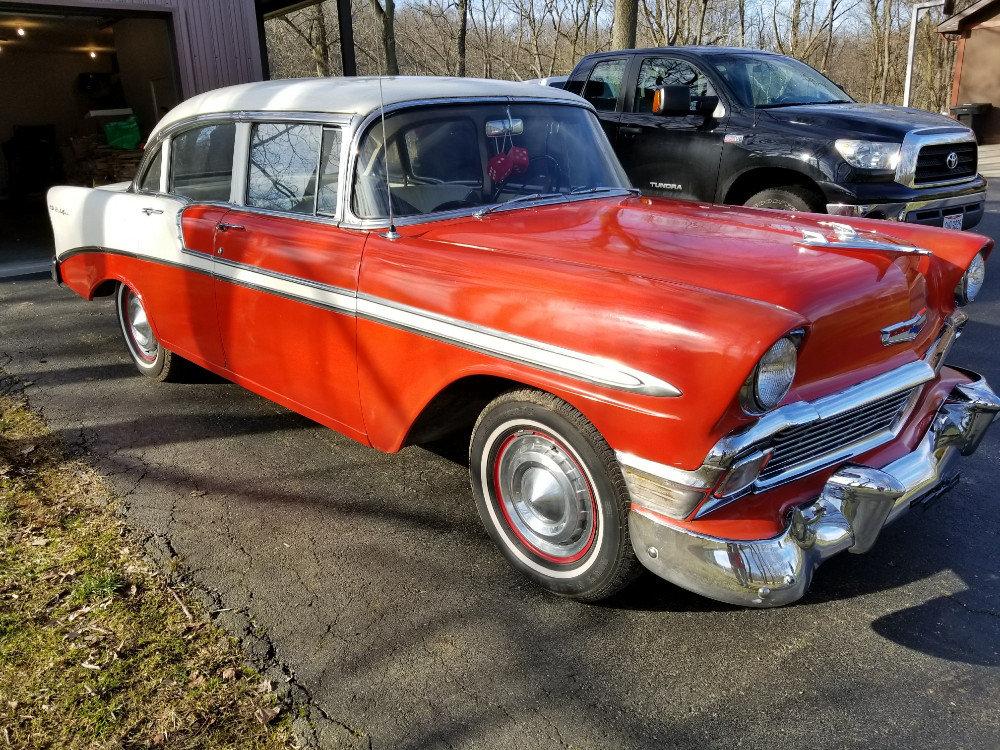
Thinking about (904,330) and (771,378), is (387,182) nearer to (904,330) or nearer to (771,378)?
(771,378)

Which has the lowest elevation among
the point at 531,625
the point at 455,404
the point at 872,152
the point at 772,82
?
the point at 531,625

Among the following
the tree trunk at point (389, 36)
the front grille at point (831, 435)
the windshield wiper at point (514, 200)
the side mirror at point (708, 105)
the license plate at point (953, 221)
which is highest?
the tree trunk at point (389, 36)

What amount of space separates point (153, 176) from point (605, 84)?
4415 millimetres

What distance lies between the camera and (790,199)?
6.04m

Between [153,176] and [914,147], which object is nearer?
[153,176]

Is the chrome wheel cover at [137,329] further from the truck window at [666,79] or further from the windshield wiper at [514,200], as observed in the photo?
the truck window at [666,79]

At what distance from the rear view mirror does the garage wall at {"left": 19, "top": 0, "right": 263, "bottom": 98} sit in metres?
7.52

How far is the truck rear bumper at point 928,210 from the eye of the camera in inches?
225

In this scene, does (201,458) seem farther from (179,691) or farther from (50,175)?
(50,175)

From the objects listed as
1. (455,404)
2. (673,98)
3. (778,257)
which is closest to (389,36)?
(673,98)

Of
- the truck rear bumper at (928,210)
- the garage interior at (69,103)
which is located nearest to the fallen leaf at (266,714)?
the truck rear bumper at (928,210)

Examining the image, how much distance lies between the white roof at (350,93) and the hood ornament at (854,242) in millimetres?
1480

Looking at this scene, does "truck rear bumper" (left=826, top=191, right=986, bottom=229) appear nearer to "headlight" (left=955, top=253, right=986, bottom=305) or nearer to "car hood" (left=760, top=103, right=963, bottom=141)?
"car hood" (left=760, top=103, right=963, bottom=141)

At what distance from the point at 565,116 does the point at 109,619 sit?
282 cm
